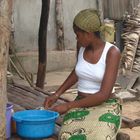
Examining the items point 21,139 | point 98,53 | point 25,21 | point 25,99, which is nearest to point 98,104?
point 98,53

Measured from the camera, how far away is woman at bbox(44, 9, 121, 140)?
3.29 meters

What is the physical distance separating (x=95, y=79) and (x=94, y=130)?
Result: 17.6 inches

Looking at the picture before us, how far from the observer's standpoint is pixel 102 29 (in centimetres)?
350

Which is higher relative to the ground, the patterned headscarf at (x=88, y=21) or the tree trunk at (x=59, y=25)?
the patterned headscarf at (x=88, y=21)

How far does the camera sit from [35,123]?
328 centimetres

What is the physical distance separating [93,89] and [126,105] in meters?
4.37

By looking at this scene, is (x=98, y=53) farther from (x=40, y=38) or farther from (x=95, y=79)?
(x=40, y=38)

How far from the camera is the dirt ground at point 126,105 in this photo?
6.07 m

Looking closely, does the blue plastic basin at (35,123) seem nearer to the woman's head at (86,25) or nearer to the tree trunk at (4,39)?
the tree trunk at (4,39)

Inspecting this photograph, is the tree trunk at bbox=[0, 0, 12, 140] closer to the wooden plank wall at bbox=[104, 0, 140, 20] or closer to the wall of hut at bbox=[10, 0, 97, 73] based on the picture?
the wall of hut at bbox=[10, 0, 97, 73]

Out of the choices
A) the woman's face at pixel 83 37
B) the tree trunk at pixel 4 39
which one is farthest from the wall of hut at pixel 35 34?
the tree trunk at pixel 4 39

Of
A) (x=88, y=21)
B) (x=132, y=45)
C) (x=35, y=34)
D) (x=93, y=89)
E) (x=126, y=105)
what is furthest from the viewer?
(x=132, y=45)

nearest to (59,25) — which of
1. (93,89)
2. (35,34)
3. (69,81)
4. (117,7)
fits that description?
(35,34)

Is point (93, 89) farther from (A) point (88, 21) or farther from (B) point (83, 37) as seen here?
(A) point (88, 21)
